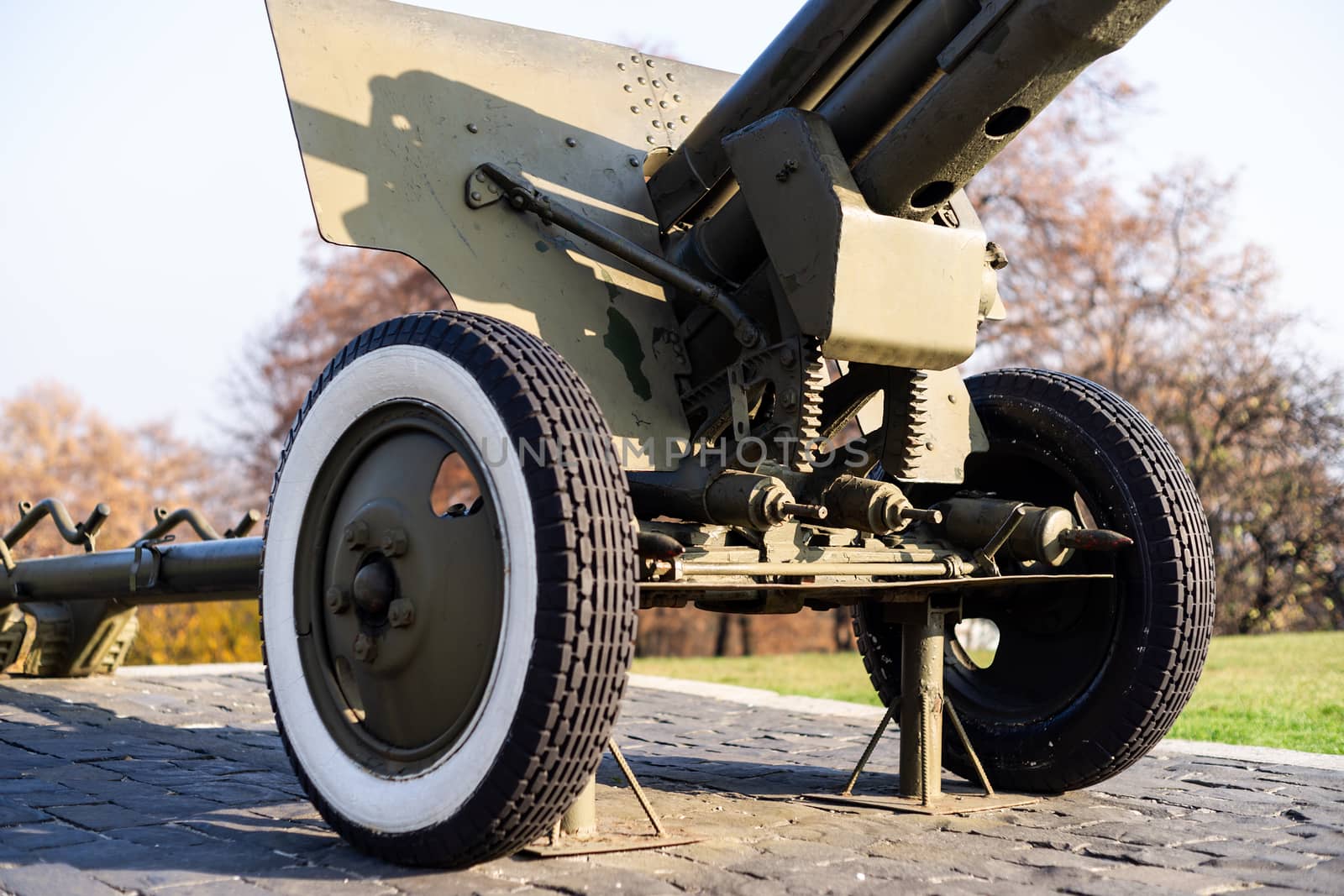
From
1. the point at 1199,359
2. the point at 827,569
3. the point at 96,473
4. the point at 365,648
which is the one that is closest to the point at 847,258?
the point at 827,569

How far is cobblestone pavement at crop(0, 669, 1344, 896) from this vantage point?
2.89 metres

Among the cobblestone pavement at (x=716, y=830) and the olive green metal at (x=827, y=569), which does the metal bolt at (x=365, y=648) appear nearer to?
the cobblestone pavement at (x=716, y=830)

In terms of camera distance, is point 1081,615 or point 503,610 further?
point 1081,615

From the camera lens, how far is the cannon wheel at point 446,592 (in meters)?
2.69

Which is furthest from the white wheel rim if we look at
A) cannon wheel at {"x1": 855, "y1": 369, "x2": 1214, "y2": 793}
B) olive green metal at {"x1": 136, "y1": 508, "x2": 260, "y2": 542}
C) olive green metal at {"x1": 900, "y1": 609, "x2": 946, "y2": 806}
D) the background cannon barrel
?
olive green metal at {"x1": 136, "y1": 508, "x2": 260, "y2": 542}

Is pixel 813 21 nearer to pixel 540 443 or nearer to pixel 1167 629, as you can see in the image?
Result: pixel 540 443

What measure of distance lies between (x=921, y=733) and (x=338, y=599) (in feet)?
5.64

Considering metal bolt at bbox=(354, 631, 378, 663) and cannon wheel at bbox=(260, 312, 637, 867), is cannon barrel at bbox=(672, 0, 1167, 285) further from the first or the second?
metal bolt at bbox=(354, 631, 378, 663)

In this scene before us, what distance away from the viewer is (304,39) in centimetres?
387

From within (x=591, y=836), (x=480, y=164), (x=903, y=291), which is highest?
(x=480, y=164)

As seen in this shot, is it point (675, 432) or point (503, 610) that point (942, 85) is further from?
point (503, 610)

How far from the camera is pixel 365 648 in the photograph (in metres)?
3.09

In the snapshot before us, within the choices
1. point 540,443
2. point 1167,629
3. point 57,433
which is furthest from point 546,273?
point 57,433

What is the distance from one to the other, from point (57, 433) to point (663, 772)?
24031 millimetres
